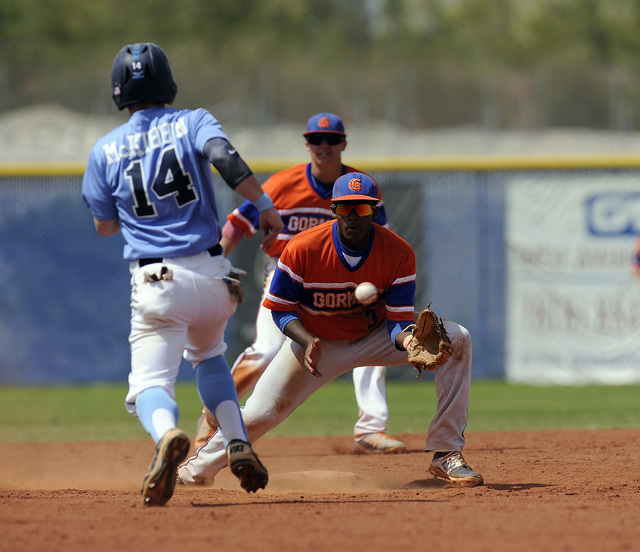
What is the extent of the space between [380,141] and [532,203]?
5665 millimetres

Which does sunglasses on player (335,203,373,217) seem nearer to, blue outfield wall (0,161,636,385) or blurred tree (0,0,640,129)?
blue outfield wall (0,161,636,385)

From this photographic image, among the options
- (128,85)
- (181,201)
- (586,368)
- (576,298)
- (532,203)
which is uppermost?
(128,85)

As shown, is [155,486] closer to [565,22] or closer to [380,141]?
[380,141]

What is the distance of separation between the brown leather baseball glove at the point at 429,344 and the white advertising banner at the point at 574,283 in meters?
9.15

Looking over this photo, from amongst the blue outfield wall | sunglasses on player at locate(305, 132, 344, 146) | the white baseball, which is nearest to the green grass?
the blue outfield wall

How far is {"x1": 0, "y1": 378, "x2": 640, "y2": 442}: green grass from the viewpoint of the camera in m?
9.02

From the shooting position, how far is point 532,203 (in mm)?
14148

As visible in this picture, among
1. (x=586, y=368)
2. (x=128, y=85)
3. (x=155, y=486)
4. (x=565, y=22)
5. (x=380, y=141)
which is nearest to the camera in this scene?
(x=155, y=486)

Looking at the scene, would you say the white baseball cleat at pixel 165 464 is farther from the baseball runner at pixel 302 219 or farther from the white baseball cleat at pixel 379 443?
the white baseball cleat at pixel 379 443

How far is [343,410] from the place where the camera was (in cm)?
1087

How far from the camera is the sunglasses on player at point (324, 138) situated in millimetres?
6719

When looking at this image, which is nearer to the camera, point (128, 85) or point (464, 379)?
point (128, 85)

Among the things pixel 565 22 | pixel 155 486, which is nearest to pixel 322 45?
pixel 565 22

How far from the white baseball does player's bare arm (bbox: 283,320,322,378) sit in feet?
1.00
